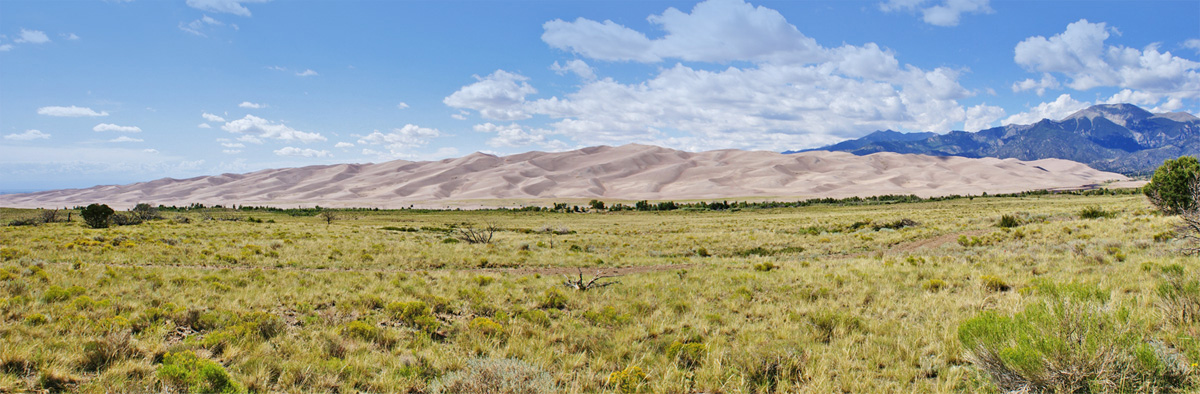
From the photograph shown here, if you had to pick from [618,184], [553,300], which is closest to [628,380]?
[553,300]

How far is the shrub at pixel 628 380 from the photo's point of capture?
16.5 ft

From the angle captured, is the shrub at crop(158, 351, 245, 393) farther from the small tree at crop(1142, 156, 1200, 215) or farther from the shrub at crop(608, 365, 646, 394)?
the small tree at crop(1142, 156, 1200, 215)

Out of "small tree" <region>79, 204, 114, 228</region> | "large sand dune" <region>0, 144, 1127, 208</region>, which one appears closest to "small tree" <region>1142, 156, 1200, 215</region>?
"small tree" <region>79, 204, 114, 228</region>

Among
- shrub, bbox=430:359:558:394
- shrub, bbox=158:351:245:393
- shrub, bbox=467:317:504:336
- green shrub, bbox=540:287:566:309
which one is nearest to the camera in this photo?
shrub, bbox=430:359:558:394

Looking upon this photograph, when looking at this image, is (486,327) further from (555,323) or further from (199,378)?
(199,378)

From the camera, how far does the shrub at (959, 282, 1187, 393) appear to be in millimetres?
3863

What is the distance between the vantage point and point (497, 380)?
4.60 m

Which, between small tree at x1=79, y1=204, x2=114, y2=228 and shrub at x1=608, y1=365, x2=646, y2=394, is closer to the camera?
shrub at x1=608, y1=365, x2=646, y2=394

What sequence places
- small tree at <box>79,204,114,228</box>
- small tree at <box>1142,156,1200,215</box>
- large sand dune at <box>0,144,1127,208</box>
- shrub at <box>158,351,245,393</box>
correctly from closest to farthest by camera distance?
1. shrub at <box>158,351,245,393</box>
2. small tree at <box>1142,156,1200,215</box>
3. small tree at <box>79,204,114,228</box>
4. large sand dune at <box>0,144,1127,208</box>

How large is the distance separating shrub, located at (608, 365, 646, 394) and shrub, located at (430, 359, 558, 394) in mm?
666

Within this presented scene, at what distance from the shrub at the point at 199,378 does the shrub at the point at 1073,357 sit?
23.4 ft

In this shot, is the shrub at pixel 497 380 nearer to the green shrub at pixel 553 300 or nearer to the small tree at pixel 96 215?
the green shrub at pixel 553 300

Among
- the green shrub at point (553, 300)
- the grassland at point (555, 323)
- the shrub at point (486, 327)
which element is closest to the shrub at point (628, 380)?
the grassland at point (555, 323)

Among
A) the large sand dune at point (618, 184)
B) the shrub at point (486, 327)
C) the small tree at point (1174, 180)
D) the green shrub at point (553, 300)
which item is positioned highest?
the large sand dune at point (618, 184)
